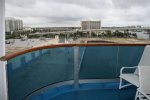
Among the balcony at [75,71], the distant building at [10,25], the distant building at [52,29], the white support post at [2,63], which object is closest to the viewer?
the white support post at [2,63]

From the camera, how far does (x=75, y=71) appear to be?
11.8 feet

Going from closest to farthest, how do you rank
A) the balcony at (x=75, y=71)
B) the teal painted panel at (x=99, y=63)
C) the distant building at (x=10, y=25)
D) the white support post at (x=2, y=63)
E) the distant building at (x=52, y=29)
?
1. the white support post at (x=2, y=63)
2. the distant building at (x=10, y=25)
3. the balcony at (x=75, y=71)
4. the teal painted panel at (x=99, y=63)
5. the distant building at (x=52, y=29)

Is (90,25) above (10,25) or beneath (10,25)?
above

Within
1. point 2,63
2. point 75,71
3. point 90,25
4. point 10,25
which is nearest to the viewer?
point 2,63

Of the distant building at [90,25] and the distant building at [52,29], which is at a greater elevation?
the distant building at [90,25]

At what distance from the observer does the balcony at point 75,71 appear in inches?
119

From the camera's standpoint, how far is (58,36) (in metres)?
4.86

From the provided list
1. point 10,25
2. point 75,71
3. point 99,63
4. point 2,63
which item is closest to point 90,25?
point 99,63

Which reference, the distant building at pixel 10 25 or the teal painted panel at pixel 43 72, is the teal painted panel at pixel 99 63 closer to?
the teal painted panel at pixel 43 72

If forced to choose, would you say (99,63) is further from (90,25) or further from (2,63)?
(90,25)

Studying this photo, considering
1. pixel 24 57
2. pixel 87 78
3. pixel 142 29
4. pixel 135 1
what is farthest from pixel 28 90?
pixel 135 1

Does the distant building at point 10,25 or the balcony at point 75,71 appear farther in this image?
the balcony at point 75,71

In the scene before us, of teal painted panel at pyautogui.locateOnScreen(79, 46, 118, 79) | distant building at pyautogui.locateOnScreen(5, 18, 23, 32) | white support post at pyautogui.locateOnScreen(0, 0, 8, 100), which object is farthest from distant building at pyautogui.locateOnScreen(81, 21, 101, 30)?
white support post at pyautogui.locateOnScreen(0, 0, 8, 100)

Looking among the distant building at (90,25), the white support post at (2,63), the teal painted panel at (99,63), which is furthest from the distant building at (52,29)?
the white support post at (2,63)
